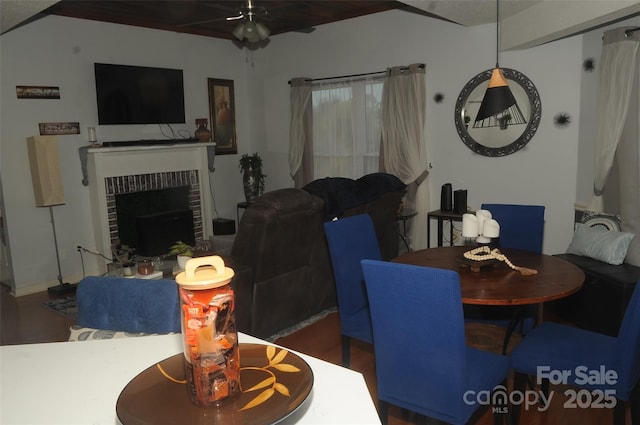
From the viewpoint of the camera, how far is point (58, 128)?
16.7ft

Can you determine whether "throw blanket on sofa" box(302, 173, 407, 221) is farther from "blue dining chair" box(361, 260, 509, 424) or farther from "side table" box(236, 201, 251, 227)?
"side table" box(236, 201, 251, 227)

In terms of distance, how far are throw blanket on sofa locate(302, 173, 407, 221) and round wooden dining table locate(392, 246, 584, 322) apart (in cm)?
86

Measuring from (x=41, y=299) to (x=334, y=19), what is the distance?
4.54 metres

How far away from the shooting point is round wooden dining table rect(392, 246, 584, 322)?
6.76ft

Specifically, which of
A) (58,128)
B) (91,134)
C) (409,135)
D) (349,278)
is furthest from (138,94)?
(349,278)

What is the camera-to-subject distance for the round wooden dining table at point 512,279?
6.76ft

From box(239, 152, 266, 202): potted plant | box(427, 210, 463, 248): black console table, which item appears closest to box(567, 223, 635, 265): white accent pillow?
box(427, 210, 463, 248): black console table

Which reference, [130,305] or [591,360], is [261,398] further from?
[591,360]

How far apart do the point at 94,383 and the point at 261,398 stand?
447 millimetres

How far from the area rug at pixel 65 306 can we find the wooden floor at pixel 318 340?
0.05m

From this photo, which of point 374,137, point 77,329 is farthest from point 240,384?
point 374,137

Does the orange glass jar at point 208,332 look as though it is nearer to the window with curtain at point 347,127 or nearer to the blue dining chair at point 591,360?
the blue dining chair at point 591,360

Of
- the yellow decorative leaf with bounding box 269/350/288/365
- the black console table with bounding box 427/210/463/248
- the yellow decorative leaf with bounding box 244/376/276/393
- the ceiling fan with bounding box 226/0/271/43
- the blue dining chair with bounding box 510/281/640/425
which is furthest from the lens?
the black console table with bounding box 427/210/463/248

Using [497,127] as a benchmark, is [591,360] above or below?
below
